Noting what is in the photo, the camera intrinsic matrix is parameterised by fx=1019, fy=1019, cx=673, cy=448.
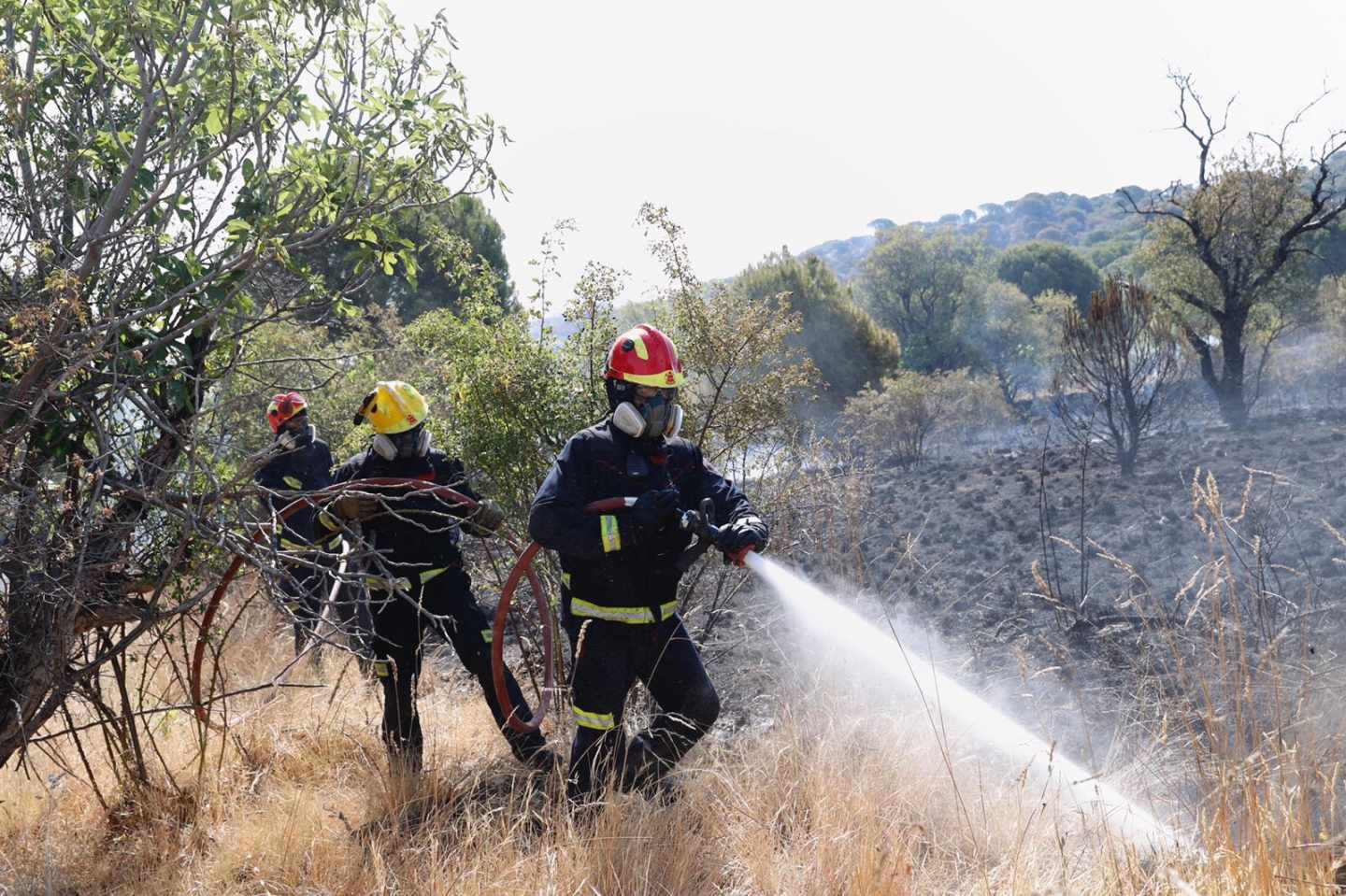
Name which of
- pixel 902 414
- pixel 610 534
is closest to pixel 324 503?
pixel 610 534

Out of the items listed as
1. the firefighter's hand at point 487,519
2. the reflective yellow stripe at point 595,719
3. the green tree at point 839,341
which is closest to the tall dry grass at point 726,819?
the reflective yellow stripe at point 595,719

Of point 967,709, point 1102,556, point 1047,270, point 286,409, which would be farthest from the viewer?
point 1047,270

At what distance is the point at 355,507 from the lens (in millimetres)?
4090

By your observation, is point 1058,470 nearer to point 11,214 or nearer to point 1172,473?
point 1172,473

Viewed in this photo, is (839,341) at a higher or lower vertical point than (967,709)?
higher

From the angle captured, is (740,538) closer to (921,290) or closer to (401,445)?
(401,445)

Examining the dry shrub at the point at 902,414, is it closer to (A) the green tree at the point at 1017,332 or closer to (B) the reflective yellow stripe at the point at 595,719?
(B) the reflective yellow stripe at the point at 595,719

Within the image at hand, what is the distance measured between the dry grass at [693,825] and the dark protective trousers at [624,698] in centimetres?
16

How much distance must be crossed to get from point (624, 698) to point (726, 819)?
0.55 m

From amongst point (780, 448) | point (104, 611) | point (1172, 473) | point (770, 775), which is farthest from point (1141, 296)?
point (104, 611)

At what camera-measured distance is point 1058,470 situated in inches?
529

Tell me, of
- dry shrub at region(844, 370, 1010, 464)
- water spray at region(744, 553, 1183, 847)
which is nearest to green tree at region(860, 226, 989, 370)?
dry shrub at region(844, 370, 1010, 464)

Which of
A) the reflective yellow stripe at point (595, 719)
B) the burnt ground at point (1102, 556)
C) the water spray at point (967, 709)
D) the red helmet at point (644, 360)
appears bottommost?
the burnt ground at point (1102, 556)

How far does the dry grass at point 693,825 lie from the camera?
2805 millimetres
